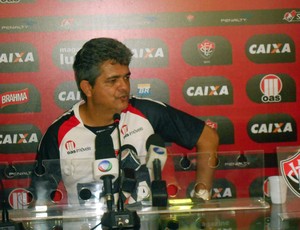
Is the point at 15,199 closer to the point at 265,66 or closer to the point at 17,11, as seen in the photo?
the point at 17,11

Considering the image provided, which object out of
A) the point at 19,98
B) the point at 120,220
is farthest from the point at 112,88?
the point at 120,220

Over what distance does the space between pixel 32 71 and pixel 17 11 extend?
1.23ft

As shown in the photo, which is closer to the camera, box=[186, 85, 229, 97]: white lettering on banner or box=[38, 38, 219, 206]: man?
box=[38, 38, 219, 206]: man

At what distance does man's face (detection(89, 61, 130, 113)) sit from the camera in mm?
2990

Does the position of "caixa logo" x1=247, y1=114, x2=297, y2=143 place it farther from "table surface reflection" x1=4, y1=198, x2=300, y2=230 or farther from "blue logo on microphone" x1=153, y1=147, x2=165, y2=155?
"blue logo on microphone" x1=153, y1=147, x2=165, y2=155

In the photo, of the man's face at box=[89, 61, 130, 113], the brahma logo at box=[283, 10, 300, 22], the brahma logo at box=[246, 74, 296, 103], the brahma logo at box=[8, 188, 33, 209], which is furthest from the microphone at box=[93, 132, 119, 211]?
the brahma logo at box=[283, 10, 300, 22]

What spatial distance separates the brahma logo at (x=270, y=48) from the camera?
10.9 ft

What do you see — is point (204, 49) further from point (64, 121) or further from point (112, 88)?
point (64, 121)

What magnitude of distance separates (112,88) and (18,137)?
0.71m

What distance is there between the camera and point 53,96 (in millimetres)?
3260

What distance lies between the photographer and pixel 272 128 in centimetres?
337

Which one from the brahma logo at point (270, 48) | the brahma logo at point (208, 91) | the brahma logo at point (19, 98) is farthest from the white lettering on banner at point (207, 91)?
the brahma logo at point (19, 98)

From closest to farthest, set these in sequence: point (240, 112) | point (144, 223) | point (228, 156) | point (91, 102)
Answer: point (144, 223) < point (228, 156) < point (91, 102) < point (240, 112)

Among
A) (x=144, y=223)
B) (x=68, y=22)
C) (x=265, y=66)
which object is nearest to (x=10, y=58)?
(x=68, y=22)
